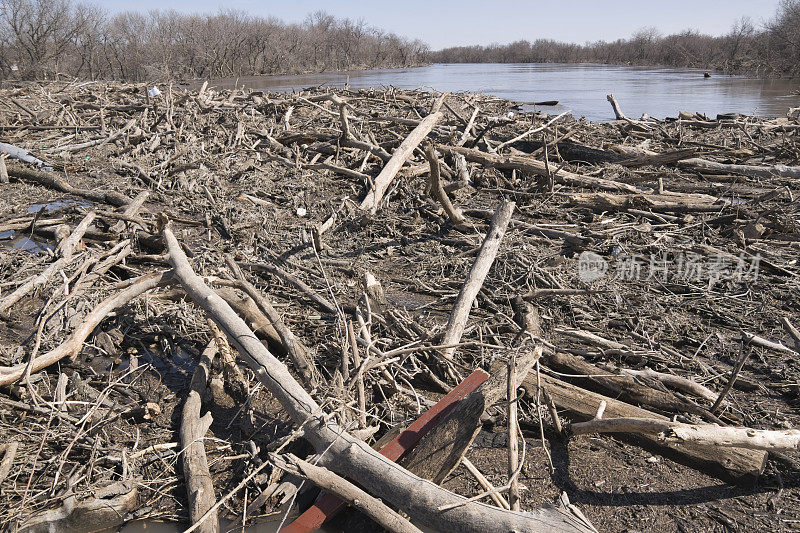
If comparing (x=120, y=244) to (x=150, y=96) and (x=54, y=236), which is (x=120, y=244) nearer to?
(x=54, y=236)

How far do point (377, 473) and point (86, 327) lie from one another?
2.58 metres

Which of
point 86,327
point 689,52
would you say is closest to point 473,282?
point 86,327

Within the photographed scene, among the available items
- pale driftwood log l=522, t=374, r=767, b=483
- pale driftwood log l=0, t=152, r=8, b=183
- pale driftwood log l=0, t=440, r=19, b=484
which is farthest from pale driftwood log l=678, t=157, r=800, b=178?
pale driftwood log l=0, t=152, r=8, b=183

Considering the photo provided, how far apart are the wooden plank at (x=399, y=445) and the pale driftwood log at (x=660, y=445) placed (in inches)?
18.3

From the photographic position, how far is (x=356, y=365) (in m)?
3.33

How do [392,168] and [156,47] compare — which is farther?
[156,47]

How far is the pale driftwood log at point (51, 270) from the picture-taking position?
4446mm

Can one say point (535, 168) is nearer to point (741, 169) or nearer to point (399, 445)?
point (741, 169)

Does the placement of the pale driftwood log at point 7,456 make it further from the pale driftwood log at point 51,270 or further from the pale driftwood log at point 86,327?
the pale driftwood log at point 51,270

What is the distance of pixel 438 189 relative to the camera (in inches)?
236

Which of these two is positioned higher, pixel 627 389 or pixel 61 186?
pixel 61 186

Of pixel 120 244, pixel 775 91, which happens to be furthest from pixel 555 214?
pixel 775 91

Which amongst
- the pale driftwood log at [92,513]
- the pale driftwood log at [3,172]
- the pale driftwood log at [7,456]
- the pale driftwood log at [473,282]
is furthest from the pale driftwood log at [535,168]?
the pale driftwood log at [3,172]

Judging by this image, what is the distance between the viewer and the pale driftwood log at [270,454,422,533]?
2.36 meters
